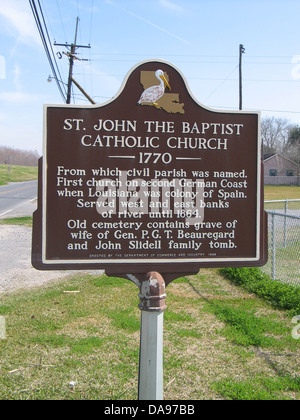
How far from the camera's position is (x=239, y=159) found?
9.20ft

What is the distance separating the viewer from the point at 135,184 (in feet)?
Answer: 8.65

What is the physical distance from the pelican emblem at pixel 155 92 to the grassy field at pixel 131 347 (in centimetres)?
231

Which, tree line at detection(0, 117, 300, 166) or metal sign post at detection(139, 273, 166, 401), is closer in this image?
metal sign post at detection(139, 273, 166, 401)

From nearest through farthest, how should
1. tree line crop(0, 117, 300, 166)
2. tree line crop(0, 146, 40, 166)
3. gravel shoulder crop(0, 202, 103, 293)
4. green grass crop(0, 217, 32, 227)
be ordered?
gravel shoulder crop(0, 202, 103, 293) → green grass crop(0, 217, 32, 227) → tree line crop(0, 117, 300, 166) → tree line crop(0, 146, 40, 166)

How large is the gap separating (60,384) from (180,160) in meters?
2.17

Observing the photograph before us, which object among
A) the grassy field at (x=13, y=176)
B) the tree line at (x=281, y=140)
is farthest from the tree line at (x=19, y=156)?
the grassy field at (x=13, y=176)

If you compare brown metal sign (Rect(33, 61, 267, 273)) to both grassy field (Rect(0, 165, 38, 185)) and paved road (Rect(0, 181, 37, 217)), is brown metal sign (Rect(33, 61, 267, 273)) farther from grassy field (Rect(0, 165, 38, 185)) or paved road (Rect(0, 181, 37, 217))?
grassy field (Rect(0, 165, 38, 185))

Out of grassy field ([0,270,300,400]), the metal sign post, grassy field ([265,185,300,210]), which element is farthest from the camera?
grassy field ([265,185,300,210])

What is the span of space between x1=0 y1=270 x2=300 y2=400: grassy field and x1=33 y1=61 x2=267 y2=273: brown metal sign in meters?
Answer: 1.30

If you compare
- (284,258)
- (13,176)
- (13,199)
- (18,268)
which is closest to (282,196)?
(13,199)

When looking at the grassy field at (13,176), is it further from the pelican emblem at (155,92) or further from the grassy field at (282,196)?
the pelican emblem at (155,92)

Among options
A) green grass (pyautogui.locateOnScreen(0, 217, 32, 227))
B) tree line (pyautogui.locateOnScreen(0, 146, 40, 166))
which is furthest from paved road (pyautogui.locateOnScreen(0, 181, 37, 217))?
tree line (pyautogui.locateOnScreen(0, 146, 40, 166))

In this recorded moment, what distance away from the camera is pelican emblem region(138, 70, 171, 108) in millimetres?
2625
